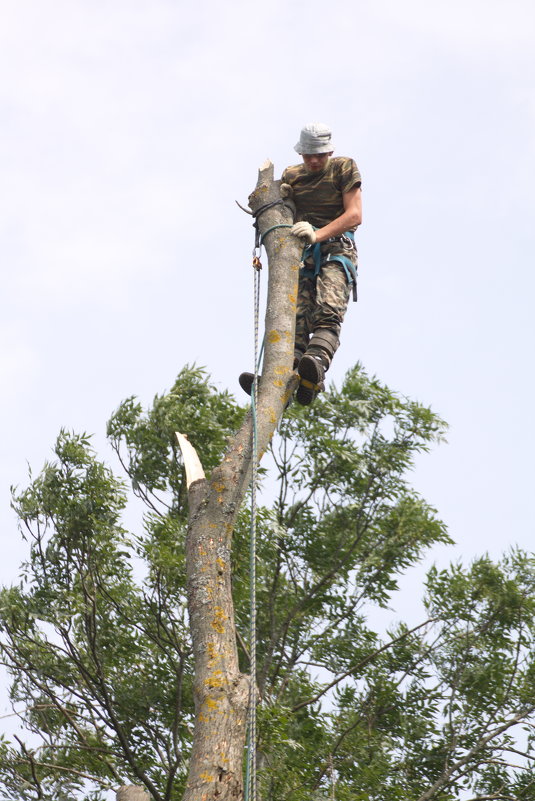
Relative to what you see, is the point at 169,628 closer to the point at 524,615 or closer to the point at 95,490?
the point at 95,490

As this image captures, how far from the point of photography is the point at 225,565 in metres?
3.72

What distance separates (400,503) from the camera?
36.0 feet

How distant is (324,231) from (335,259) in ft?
1.29

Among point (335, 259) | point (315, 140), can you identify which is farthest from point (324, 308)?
point (315, 140)

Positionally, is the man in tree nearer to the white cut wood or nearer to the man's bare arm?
the man's bare arm

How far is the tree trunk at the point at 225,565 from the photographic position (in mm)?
3273

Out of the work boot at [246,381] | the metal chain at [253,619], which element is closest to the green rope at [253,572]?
the metal chain at [253,619]

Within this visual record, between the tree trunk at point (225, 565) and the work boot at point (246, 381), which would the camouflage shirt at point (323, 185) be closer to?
the tree trunk at point (225, 565)

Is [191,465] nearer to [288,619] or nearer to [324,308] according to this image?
[324,308]

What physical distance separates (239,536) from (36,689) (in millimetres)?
2332

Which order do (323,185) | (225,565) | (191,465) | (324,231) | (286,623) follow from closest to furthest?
(225,565)
(191,465)
(324,231)
(323,185)
(286,623)

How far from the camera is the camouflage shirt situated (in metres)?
5.12

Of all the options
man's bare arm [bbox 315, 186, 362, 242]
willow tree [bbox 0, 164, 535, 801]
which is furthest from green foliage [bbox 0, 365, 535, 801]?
man's bare arm [bbox 315, 186, 362, 242]

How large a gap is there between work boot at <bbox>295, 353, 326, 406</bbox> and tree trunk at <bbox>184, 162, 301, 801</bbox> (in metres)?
0.20
